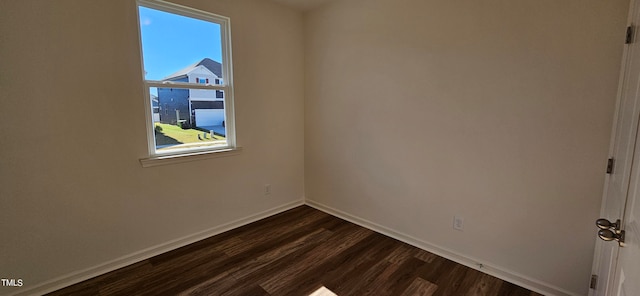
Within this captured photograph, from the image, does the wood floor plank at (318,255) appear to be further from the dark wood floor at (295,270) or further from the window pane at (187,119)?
the window pane at (187,119)

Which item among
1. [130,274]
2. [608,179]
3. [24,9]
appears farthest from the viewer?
[130,274]

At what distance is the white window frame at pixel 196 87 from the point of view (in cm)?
238

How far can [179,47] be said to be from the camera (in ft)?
8.42

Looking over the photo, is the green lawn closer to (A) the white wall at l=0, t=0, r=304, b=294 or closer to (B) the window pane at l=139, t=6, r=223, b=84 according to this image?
(A) the white wall at l=0, t=0, r=304, b=294

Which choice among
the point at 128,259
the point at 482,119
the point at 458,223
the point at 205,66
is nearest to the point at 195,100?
the point at 205,66

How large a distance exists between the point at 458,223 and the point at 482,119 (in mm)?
918

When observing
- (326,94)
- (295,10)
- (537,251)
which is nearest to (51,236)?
(326,94)

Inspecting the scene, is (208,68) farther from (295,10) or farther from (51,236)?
(51,236)

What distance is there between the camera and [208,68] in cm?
280

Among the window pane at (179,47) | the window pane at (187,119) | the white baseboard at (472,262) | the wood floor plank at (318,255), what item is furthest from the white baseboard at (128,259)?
the window pane at (179,47)

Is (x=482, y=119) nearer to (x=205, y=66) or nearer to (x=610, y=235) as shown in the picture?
(x=610, y=235)

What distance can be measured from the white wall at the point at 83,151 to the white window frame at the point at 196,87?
65 millimetres

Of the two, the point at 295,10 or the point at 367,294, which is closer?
the point at 367,294

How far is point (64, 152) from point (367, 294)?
2.45 metres
